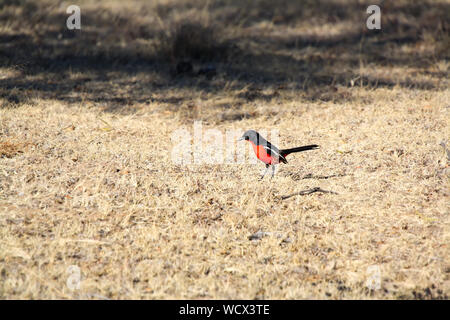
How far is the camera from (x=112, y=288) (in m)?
3.48

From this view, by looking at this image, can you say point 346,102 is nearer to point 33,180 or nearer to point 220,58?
point 220,58

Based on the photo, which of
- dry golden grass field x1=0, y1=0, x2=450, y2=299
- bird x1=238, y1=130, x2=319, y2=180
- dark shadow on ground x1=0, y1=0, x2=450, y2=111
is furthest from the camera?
dark shadow on ground x1=0, y1=0, x2=450, y2=111

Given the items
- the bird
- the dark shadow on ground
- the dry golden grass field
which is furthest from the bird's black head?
Answer: the dark shadow on ground

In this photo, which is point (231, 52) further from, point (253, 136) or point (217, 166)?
point (253, 136)

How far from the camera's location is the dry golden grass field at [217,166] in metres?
3.71

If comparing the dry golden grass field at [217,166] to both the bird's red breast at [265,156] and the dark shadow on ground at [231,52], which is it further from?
the bird's red breast at [265,156]

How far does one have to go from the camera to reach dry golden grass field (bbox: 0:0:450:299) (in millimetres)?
3711

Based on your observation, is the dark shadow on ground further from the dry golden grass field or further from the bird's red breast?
the bird's red breast

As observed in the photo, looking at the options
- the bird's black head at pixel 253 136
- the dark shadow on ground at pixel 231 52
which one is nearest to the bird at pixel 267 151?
the bird's black head at pixel 253 136

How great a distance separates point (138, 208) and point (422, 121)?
14.1 ft

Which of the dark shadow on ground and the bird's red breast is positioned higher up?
the dark shadow on ground

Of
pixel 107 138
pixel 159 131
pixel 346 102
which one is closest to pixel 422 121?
pixel 346 102

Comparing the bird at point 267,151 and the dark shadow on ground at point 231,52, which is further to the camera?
the dark shadow on ground at point 231,52

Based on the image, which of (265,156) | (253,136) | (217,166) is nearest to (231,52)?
(217,166)
